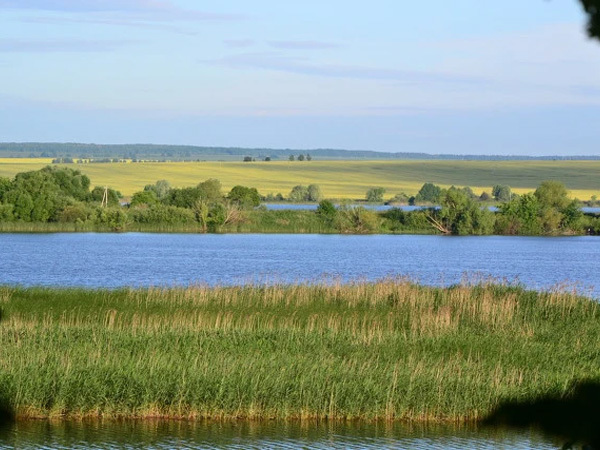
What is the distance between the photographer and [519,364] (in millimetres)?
22672

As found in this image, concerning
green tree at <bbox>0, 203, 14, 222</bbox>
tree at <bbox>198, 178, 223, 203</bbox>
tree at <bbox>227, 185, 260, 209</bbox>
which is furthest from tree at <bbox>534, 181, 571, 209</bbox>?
green tree at <bbox>0, 203, 14, 222</bbox>

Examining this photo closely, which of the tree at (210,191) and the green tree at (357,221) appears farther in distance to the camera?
the tree at (210,191)

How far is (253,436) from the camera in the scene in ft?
59.3

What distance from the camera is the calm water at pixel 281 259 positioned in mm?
48031

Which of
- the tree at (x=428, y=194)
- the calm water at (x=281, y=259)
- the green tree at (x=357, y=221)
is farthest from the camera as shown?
the tree at (x=428, y=194)

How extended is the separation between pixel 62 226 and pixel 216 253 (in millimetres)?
25661

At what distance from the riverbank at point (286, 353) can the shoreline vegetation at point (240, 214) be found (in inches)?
2245

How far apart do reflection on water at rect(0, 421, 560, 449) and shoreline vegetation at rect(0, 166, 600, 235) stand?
69262 millimetres

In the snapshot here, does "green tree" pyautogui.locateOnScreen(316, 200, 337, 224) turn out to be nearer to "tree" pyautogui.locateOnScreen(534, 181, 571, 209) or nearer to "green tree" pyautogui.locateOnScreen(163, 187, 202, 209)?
"green tree" pyautogui.locateOnScreen(163, 187, 202, 209)

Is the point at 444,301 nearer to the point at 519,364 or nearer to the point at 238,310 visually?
the point at 238,310

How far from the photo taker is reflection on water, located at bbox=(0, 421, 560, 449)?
17.4 metres

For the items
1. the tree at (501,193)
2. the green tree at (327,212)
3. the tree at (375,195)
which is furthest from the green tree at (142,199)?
the tree at (501,193)

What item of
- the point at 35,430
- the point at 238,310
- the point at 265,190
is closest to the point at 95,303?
the point at 238,310

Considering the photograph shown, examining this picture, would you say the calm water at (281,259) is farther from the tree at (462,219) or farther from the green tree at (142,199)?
the green tree at (142,199)
